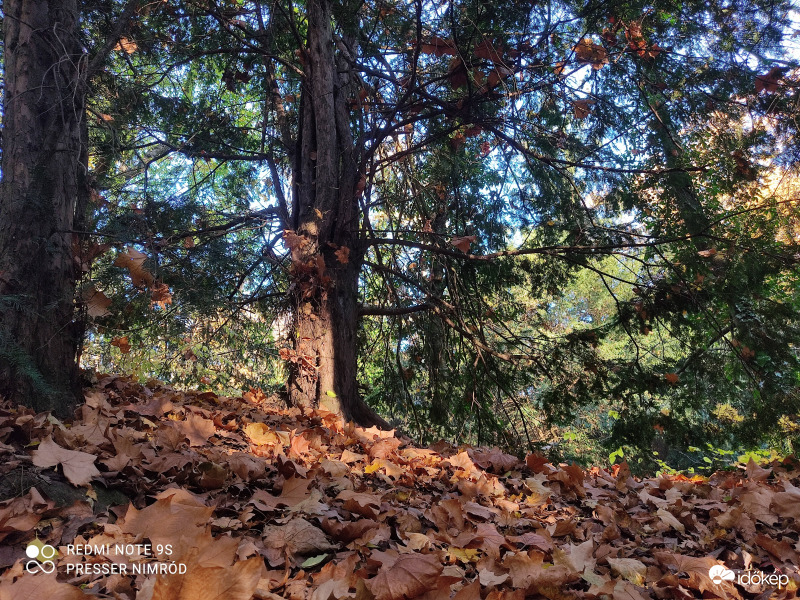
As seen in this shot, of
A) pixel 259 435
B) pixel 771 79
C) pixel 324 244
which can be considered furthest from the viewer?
pixel 324 244

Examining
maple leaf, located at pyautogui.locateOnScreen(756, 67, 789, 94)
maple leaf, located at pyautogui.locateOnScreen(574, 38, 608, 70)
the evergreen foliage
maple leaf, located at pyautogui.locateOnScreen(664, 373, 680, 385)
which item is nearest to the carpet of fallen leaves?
the evergreen foliage

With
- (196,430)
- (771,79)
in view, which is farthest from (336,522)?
(771,79)

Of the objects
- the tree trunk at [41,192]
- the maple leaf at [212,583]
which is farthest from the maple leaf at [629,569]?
the tree trunk at [41,192]

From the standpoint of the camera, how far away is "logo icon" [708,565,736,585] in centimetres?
171

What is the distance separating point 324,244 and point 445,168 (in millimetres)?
2284

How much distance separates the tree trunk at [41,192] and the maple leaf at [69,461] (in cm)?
64

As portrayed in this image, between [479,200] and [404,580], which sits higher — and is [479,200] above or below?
above

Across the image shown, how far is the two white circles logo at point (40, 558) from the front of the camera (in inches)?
50.4

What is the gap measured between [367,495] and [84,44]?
3.02 m

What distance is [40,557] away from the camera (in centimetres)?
133

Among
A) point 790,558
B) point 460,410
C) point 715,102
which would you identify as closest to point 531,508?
point 790,558

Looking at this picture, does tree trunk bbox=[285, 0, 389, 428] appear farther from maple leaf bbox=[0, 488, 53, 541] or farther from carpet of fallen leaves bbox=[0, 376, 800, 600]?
maple leaf bbox=[0, 488, 53, 541]

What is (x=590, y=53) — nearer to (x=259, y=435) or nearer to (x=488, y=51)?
(x=488, y=51)

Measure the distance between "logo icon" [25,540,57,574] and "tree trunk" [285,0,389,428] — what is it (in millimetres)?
2815
